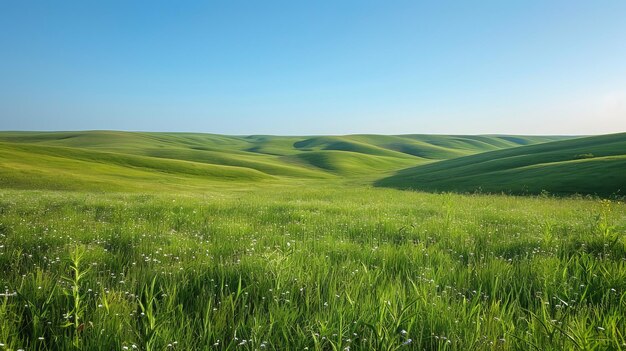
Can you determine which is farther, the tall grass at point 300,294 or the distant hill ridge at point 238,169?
the distant hill ridge at point 238,169

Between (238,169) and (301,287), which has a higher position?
(301,287)

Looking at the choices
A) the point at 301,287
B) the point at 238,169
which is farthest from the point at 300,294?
the point at 238,169

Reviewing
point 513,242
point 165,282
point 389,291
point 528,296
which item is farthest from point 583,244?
point 165,282

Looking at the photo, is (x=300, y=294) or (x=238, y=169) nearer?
(x=300, y=294)

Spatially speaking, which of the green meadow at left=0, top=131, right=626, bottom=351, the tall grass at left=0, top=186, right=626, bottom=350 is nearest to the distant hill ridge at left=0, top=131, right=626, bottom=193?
the green meadow at left=0, top=131, right=626, bottom=351

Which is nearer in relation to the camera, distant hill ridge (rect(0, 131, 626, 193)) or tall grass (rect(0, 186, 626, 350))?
tall grass (rect(0, 186, 626, 350))

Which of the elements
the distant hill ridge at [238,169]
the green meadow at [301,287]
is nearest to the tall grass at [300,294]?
the green meadow at [301,287]

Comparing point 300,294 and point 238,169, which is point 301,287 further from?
→ point 238,169

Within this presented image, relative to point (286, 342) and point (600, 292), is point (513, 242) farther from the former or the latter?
point (286, 342)

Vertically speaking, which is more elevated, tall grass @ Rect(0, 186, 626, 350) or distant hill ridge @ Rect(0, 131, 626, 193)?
tall grass @ Rect(0, 186, 626, 350)

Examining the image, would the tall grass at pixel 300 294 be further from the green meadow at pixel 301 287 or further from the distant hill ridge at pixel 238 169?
the distant hill ridge at pixel 238 169

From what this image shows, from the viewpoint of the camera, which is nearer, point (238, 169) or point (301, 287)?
point (301, 287)

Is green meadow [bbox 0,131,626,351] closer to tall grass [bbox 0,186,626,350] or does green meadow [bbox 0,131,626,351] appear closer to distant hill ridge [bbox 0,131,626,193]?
tall grass [bbox 0,186,626,350]

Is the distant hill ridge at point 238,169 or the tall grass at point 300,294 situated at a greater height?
the tall grass at point 300,294
